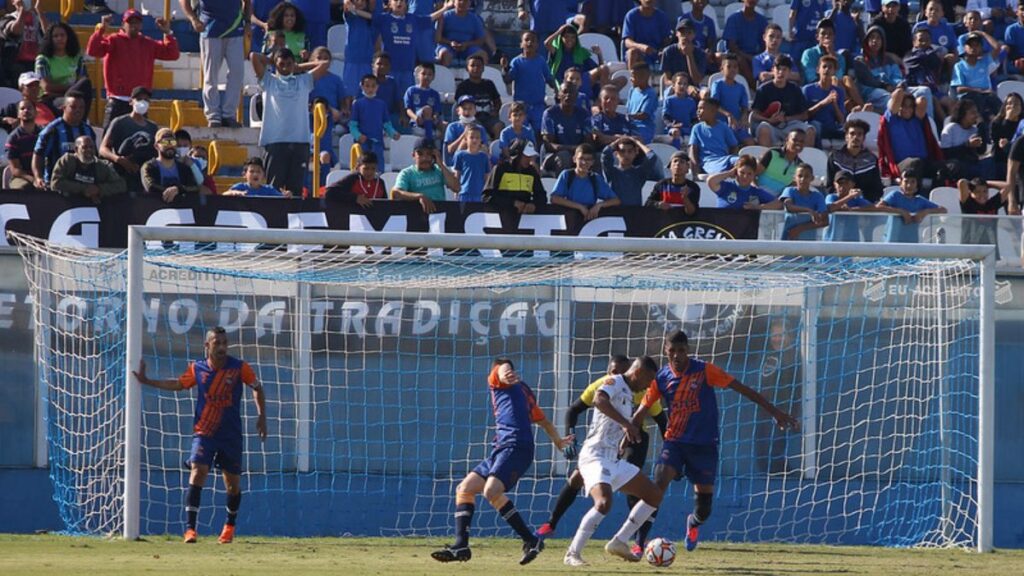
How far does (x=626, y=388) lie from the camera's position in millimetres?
11000

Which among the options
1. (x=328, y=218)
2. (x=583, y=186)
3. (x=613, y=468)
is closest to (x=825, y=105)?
(x=583, y=186)

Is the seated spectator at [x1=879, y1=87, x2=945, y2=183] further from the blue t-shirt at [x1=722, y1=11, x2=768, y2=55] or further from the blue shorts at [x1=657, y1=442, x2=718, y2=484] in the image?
the blue shorts at [x1=657, y1=442, x2=718, y2=484]

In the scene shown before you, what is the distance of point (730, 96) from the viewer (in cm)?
1703

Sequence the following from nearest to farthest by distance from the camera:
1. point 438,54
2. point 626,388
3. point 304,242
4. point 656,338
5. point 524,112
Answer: point 626,388 < point 304,242 < point 656,338 < point 524,112 < point 438,54

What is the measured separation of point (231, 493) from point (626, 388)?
2944mm

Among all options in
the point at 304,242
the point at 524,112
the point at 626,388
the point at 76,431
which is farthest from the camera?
the point at 524,112

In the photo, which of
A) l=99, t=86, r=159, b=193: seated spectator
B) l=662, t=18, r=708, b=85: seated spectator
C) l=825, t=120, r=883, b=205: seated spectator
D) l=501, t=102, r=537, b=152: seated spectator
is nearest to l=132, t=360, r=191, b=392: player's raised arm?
l=99, t=86, r=159, b=193: seated spectator

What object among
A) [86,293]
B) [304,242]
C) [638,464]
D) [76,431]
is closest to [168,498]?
[76,431]

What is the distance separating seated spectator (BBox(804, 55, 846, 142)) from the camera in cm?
1745

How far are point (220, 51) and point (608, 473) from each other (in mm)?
7484

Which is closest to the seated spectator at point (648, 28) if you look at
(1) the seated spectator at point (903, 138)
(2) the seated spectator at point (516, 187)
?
(1) the seated spectator at point (903, 138)

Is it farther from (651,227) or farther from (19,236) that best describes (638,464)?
(19,236)

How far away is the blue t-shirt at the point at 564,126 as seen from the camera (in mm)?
15859

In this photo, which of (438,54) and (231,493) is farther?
(438,54)
